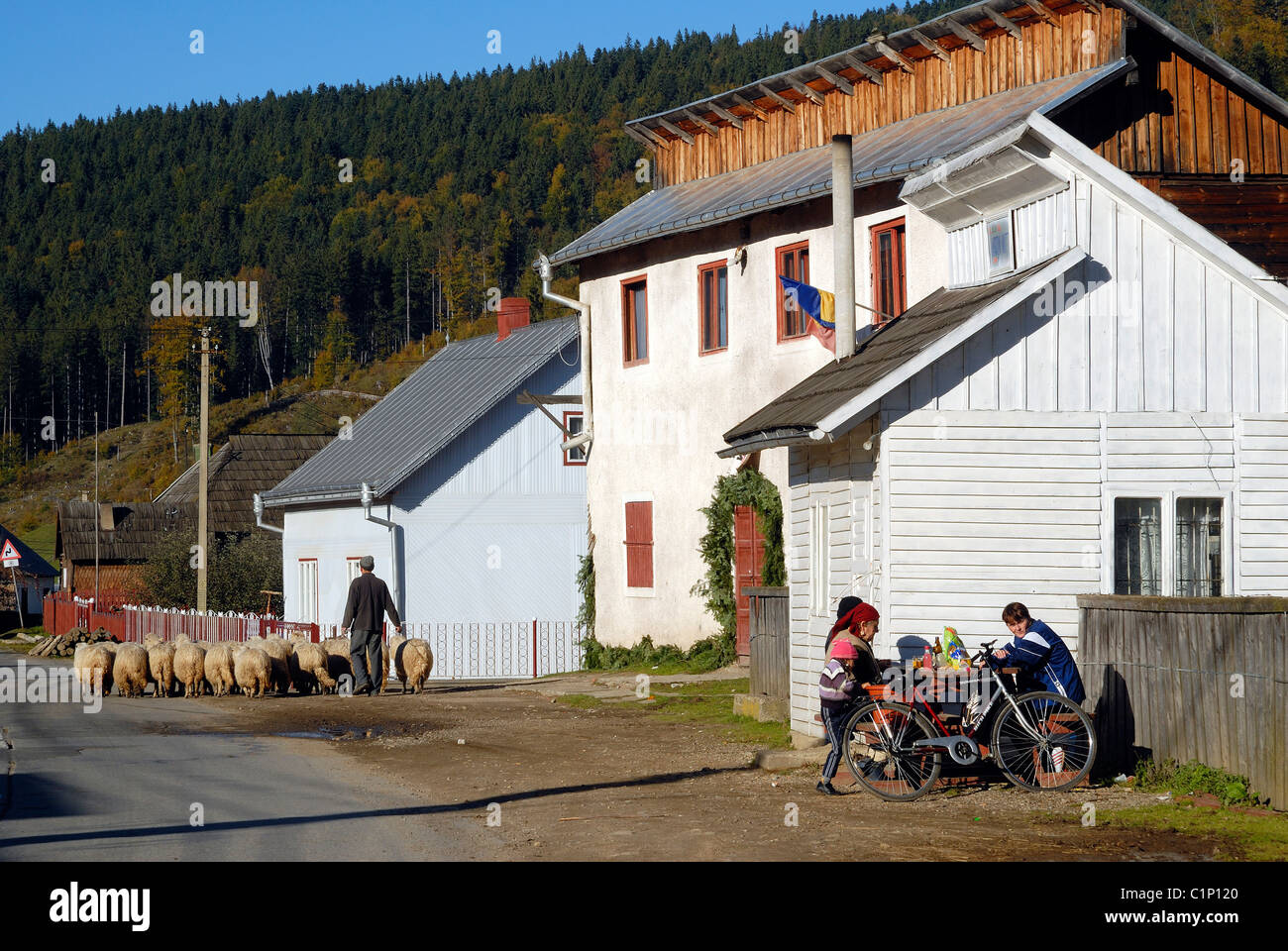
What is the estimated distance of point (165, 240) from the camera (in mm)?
156250

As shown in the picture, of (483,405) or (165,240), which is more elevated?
(165,240)

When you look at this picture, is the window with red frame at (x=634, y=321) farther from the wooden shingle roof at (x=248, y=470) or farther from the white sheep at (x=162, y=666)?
the wooden shingle roof at (x=248, y=470)

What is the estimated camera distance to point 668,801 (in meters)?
12.6

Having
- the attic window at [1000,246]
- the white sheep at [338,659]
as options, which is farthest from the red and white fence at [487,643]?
the attic window at [1000,246]

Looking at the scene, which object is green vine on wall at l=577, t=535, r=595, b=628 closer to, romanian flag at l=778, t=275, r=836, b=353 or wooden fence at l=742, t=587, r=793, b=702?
wooden fence at l=742, t=587, r=793, b=702

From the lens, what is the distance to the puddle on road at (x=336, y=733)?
1808 centimetres

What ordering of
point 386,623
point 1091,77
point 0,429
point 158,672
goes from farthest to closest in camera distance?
point 0,429 → point 386,623 → point 158,672 → point 1091,77

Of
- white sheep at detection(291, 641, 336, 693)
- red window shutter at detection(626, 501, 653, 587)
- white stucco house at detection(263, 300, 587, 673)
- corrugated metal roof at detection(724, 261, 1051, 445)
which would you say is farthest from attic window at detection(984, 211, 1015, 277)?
white stucco house at detection(263, 300, 587, 673)

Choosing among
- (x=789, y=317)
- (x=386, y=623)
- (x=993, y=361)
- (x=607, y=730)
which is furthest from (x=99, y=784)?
(x=386, y=623)

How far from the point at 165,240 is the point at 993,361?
153 m

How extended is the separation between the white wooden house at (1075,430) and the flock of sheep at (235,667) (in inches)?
458

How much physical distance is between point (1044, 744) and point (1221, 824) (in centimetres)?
177

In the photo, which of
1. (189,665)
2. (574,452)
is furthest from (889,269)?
(574,452)
